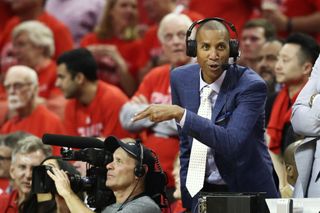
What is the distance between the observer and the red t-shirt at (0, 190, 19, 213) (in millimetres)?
7039

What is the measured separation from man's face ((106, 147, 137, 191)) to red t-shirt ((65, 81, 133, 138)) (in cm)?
254

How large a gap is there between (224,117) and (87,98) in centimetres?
308

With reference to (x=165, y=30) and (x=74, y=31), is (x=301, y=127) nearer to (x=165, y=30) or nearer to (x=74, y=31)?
(x=165, y=30)

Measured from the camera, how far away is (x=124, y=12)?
9648 mm

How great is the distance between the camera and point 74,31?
10.6m

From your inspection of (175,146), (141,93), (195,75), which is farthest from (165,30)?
(195,75)

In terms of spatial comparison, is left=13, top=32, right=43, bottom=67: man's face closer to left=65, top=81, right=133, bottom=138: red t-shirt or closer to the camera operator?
left=65, top=81, right=133, bottom=138: red t-shirt

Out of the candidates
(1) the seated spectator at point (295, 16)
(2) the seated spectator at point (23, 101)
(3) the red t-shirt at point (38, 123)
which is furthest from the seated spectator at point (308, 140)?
(1) the seated spectator at point (295, 16)

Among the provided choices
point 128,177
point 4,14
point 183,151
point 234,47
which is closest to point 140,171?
point 128,177

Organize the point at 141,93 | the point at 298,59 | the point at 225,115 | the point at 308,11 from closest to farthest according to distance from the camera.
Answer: the point at 225,115, the point at 298,59, the point at 141,93, the point at 308,11

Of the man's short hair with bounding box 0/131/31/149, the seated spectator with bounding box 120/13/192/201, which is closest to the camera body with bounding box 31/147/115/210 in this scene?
the seated spectator with bounding box 120/13/192/201

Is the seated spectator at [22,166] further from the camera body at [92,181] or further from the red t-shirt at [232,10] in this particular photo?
the red t-shirt at [232,10]

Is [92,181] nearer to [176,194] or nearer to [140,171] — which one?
[140,171]

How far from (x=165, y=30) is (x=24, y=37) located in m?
1.68
